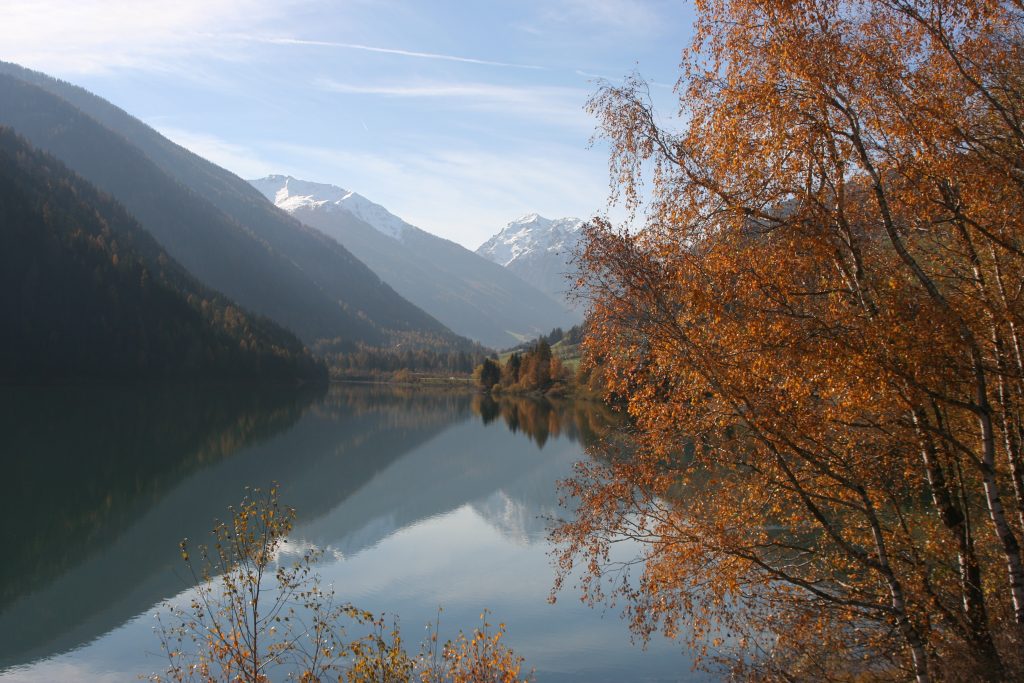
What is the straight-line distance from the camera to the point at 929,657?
9.38m

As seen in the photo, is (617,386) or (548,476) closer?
(617,386)

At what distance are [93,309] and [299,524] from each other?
3726 inches

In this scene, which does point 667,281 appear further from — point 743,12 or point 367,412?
point 367,412

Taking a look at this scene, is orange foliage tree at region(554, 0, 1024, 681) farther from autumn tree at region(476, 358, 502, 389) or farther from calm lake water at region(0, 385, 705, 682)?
autumn tree at region(476, 358, 502, 389)

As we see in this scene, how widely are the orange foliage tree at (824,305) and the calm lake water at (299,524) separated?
6.61 m

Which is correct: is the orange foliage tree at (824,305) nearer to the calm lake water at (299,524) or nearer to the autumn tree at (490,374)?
the calm lake water at (299,524)

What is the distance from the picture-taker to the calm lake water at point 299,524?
650 inches

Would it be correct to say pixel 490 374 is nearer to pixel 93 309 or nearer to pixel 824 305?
pixel 93 309

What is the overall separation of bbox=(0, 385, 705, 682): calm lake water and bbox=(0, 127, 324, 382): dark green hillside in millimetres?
35566

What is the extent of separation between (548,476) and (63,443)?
27866 millimetres

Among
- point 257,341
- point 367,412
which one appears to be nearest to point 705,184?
point 367,412

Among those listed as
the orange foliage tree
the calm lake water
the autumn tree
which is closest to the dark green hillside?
the autumn tree

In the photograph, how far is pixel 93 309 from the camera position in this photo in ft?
362

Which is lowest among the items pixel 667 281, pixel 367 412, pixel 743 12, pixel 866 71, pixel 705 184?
pixel 367 412
